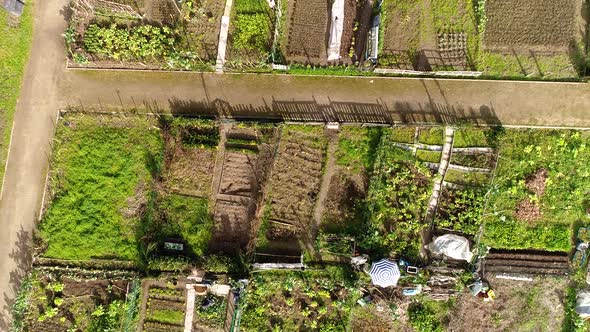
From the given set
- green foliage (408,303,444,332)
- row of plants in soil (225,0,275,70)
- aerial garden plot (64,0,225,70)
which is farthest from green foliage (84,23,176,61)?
green foliage (408,303,444,332)

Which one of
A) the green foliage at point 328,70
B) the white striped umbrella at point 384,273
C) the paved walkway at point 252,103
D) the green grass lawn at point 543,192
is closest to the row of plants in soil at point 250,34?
the paved walkway at point 252,103

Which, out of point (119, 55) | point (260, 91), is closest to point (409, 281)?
point (260, 91)

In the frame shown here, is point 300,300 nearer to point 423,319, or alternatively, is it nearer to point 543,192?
point 423,319

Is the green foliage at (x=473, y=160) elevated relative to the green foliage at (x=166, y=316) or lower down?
elevated

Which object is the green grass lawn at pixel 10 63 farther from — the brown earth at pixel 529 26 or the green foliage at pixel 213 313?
the brown earth at pixel 529 26

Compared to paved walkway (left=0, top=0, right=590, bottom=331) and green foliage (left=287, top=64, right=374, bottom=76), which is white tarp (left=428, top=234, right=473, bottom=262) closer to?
paved walkway (left=0, top=0, right=590, bottom=331)

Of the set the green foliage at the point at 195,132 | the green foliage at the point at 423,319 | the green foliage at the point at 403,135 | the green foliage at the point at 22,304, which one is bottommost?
the green foliage at the point at 22,304

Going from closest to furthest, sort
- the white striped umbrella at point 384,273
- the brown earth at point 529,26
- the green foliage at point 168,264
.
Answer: the white striped umbrella at point 384,273 → the green foliage at point 168,264 → the brown earth at point 529,26

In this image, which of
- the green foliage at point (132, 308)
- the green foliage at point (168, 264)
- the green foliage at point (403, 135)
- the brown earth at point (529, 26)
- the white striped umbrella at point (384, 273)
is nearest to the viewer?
the white striped umbrella at point (384, 273)
